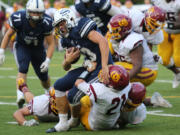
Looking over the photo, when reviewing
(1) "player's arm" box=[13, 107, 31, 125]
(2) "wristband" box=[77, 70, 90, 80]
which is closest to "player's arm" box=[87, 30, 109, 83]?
(2) "wristband" box=[77, 70, 90, 80]

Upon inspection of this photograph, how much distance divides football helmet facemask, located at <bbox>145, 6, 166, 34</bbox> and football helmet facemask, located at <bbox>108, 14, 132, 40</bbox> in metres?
0.52

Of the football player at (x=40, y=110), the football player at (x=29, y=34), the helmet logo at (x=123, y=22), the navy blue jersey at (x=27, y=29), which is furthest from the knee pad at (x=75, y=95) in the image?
the navy blue jersey at (x=27, y=29)

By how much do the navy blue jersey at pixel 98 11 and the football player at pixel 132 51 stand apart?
1737 mm

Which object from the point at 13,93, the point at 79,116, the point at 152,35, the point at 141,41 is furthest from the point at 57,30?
the point at 13,93

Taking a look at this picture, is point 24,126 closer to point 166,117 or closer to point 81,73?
point 81,73

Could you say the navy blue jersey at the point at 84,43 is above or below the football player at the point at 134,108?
above

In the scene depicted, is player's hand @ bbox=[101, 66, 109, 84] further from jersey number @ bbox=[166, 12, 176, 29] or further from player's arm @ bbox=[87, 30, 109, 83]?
jersey number @ bbox=[166, 12, 176, 29]

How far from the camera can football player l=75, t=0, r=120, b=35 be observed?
8.34 meters

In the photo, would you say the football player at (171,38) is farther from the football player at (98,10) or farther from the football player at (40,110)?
the football player at (40,110)

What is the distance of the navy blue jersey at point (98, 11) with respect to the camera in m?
8.34

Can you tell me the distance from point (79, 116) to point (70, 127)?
153mm

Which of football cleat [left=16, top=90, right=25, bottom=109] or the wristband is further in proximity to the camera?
football cleat [left=16, top=90, right=25, bottom=109]

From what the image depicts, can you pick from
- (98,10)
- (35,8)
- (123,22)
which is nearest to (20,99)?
(35,8)

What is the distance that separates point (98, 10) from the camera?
27.6ft
